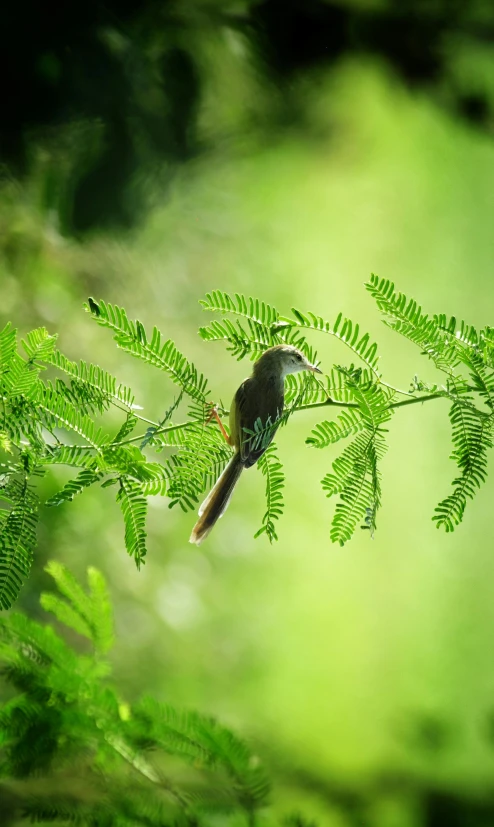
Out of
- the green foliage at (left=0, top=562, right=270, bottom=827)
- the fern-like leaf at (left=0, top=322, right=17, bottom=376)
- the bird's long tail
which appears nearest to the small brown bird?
the bird's long tail

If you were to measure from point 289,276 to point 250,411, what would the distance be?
125cm

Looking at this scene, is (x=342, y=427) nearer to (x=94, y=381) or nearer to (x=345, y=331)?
(x=345, y=331)

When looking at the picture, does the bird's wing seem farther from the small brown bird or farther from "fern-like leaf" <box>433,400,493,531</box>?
"fern-like leaf" <box>433,400,493,531</box>

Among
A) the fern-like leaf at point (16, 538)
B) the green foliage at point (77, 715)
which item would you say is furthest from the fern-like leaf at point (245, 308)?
the green foliage at point (77, 715)

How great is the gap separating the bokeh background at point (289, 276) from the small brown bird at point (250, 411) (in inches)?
42.2

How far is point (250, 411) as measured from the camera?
854 millimetres

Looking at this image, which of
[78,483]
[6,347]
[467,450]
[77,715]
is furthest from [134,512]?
[77,715]

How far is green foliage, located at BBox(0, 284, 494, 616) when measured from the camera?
2.23ft

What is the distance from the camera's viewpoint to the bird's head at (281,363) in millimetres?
843

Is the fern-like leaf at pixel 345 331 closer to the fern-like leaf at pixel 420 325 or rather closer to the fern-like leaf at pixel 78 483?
the fern-like leaf at pixel 420 325

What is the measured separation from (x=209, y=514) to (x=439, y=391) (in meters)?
0.29

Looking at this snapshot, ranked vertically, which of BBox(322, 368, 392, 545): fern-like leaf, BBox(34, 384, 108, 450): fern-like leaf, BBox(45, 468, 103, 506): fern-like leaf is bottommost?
BBox(45, 468, 103, 506): fern-like leaf

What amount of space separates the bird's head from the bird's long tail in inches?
5.0

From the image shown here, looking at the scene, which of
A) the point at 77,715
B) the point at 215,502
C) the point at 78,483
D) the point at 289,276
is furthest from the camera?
the point at 289,276
